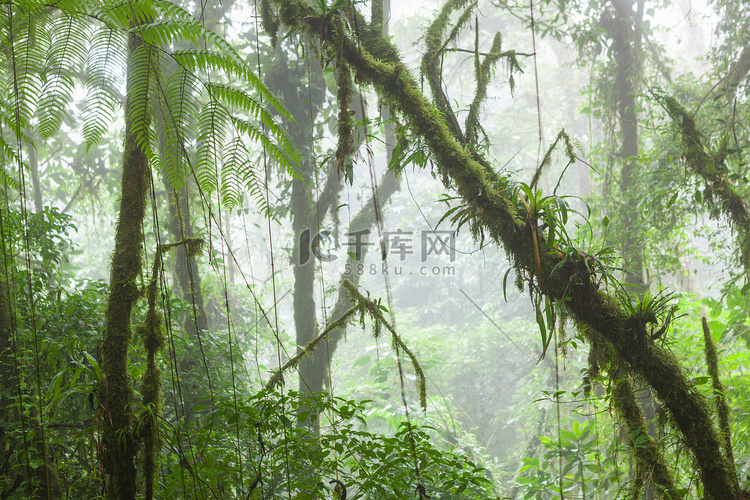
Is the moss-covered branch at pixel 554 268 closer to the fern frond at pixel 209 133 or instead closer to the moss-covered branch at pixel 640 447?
the moss-covered branch at pixel 640 447

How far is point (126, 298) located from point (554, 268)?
1.28 metres

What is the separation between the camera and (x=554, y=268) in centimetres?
159

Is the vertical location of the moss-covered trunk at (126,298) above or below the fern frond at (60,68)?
below

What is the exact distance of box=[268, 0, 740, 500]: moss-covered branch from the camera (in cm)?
157

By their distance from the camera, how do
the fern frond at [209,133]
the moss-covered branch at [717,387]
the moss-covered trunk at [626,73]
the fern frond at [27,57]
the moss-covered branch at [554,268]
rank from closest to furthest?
the fern frond at [27,57] < the fern frond at [209,133] < the moss-covered branch at [554,268] < the moss-covered branch at [717,387] < the moss-covered trunk at [626,73]

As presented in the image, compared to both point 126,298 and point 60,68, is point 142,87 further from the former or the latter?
point 126,298

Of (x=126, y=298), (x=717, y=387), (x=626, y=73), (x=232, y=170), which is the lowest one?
(x=717, y=387)

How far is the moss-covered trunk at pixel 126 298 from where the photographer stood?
117 cm

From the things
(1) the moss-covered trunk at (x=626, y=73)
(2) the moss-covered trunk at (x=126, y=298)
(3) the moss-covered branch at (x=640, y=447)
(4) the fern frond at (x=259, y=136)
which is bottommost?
(3) the moss-covered branch at (x=640, y=447)

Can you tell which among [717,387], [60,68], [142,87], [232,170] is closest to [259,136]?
[232,170]

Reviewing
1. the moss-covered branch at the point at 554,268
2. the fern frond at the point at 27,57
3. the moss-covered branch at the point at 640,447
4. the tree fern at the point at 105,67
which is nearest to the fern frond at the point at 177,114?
the tree fern at the point at 105,67

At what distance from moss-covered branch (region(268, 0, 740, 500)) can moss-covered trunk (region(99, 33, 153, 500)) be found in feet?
2.71

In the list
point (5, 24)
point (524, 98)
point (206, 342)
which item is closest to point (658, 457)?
point (5, 24)

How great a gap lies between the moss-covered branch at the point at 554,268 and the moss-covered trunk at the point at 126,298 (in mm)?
825
